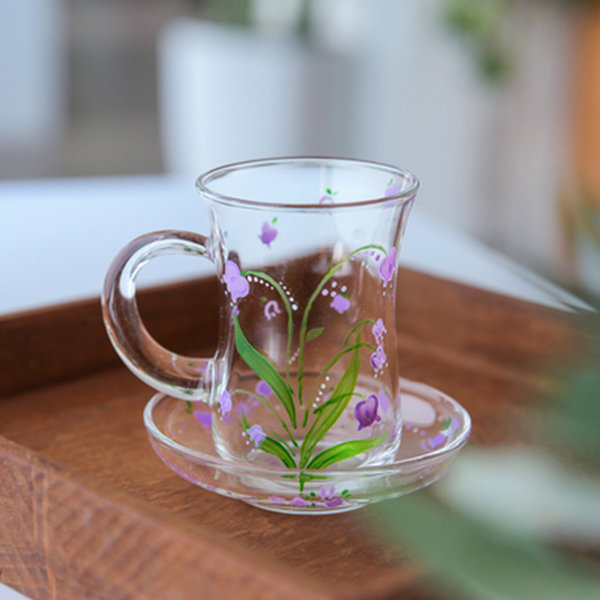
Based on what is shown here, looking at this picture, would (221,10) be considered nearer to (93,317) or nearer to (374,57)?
(374,57)

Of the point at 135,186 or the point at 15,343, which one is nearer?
the point at 15,343

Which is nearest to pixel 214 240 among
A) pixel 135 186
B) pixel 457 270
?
pixel 457 270

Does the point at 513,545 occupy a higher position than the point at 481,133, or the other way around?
the point at 513,545

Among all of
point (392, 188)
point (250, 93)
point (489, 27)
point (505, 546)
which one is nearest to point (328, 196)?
point (392, 188)

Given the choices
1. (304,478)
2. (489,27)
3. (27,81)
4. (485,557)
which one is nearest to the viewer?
(485,557)

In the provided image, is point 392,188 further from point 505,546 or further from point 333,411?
point 505,546

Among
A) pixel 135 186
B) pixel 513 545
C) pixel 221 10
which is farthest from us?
pixel 221 10

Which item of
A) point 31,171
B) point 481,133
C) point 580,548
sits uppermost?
point 580,548

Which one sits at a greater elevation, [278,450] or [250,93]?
[278,450]
